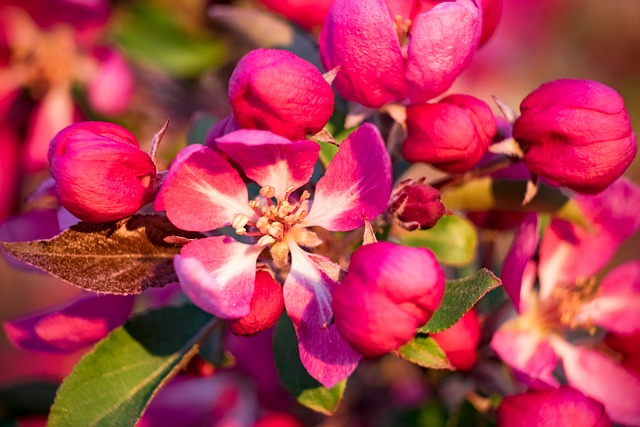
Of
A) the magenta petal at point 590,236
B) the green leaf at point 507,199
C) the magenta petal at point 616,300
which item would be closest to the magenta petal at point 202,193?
the green leaf at point 507,199

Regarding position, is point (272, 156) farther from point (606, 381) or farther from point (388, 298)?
point (606, 381)

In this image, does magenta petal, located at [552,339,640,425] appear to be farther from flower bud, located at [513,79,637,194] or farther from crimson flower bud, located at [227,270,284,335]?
crimson flower bud, located at [227,270,284,335]

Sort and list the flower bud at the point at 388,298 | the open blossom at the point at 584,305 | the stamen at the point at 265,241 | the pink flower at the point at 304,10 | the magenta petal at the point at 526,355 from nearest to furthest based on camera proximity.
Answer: the flower bud at the point at 388,298
the stamen at the point at 265,241
the magenta petal at the point at 526,355
the open blossom at the point at 584,305
the pink flower at the point at 304,10

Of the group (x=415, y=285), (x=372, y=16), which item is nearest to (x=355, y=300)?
(x=415, y=285)

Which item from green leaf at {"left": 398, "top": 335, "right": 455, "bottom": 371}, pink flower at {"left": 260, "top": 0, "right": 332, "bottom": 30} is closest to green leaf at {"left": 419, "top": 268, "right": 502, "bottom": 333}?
green leaf at {"left": 398, "top": 335, "right": 455, "bottom": 371}

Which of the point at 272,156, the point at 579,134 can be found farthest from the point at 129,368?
the point at 579,134

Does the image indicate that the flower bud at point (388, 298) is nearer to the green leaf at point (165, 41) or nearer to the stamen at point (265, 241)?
the stamen at point (265, 241)
